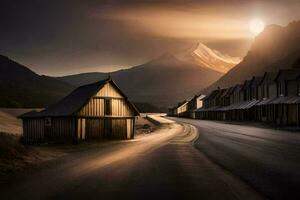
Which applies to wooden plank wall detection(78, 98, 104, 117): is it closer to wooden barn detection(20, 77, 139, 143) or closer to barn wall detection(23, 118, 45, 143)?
wooden barn detection(20, 77, 139, 143)

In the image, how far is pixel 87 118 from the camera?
47.6 meters

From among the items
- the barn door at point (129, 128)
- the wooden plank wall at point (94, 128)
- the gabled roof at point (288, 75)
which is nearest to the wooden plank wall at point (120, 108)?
the barn door at point (129, 128)

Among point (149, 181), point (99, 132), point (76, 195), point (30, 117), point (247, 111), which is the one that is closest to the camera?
point (76, 195)

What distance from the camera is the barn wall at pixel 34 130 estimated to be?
50.4m

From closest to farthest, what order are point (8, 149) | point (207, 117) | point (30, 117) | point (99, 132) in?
point (8, 149), point (99, 132), point (30, 117), point (207, 117)

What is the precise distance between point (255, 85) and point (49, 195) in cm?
9022

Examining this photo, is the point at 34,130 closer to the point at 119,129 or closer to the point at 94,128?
the point at 94,128

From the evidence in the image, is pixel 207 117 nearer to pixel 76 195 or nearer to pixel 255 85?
pixel 255 85

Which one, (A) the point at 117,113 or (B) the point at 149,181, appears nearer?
(B) the point at 149,181

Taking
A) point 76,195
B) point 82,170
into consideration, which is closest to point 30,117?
point 82,170

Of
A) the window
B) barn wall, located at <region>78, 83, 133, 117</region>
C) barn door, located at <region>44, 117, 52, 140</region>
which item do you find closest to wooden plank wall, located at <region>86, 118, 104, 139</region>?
barn wall, located at <region>78, 83, 133, 117</region>

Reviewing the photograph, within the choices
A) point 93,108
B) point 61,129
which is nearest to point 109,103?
point 93,108

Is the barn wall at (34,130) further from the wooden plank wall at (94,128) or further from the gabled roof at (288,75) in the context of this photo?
the gabled roof at (288,75)

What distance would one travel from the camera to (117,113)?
165 feet
